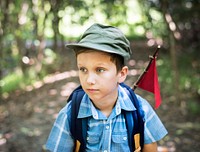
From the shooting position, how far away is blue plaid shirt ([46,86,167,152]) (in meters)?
1.75

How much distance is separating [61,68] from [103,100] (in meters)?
5.39

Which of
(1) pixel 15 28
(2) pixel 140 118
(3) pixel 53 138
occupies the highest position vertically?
(1) pixel 15 28

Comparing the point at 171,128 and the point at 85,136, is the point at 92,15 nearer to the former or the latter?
the point at 171,128

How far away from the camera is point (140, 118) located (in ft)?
5.88

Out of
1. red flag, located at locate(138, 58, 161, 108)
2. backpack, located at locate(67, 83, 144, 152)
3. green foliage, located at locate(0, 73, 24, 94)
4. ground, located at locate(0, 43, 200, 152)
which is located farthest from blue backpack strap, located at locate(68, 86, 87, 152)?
green foliage, located at locate(0, 73, 24, 94)

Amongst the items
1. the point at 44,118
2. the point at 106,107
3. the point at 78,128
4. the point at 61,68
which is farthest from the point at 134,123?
the point at 61,68

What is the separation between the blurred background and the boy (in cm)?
208

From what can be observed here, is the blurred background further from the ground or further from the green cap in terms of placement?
the green cap

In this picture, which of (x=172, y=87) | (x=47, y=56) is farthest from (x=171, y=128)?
(x=47, y=56)

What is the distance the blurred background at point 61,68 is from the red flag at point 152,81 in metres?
1.83

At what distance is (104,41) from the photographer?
1609 mm

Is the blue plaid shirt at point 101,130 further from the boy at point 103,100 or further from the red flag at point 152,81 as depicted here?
the red flag at point 152,81

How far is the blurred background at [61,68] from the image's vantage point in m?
4.15

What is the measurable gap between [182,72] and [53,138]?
14.9ft
